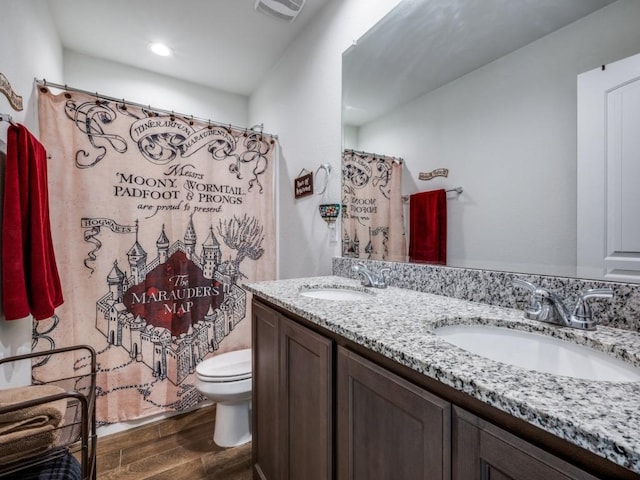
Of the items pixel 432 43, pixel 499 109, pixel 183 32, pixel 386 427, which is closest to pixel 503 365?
pixel 386 427

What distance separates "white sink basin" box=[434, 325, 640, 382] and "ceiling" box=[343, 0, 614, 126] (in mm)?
889

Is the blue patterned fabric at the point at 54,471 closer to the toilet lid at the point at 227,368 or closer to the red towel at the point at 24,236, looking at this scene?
the red towel at the point at 24,236

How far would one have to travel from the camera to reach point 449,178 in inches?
45.4

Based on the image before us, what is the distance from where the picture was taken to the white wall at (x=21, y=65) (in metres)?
1.21

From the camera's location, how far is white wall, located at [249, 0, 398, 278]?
5.54ft

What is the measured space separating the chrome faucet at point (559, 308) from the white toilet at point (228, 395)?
4.72 feet

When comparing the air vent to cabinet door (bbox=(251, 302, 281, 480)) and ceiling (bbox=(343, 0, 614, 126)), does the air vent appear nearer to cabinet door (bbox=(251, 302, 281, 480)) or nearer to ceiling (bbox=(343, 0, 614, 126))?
ceiling (bbox=(343, 0, 614, 126))

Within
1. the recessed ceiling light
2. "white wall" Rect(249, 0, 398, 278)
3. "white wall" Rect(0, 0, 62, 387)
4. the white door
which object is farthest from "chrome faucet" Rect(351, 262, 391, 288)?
the recessed ceiling light

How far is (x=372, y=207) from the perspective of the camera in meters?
1.56

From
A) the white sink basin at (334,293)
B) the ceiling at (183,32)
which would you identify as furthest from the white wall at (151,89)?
the white sink basin at (334,293)

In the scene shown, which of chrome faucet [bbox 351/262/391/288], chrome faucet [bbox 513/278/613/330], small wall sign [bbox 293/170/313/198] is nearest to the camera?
chrome faucet [bbox 513/278/613/330]

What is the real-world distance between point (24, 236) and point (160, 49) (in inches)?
65.5

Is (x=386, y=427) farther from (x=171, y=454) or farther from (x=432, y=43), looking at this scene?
(x=171, y=454)

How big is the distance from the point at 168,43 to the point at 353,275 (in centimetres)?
211
